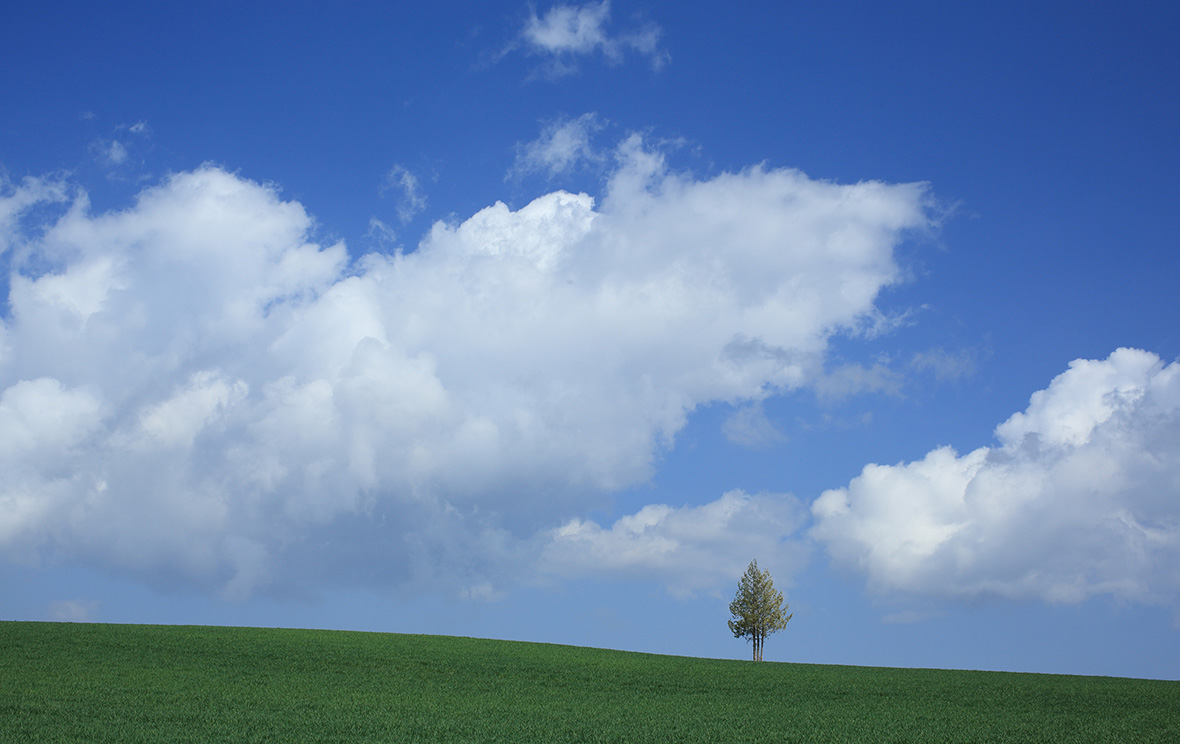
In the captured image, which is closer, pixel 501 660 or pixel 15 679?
pixel 15 679

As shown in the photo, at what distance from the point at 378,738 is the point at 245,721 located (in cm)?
497

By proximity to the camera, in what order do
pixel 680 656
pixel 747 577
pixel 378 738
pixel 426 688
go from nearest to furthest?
1. pixel 378 738
2. pixel 426 688
3. pixel 680 656
4. pixel 747 577

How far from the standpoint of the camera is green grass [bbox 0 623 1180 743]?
23.4m

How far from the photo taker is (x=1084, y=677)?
43.0 metres

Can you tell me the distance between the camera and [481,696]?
31.1 meters

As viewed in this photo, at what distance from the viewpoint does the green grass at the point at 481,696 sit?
23.4 meters

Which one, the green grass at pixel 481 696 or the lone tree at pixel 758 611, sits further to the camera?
the lone tree at pixel 758 611

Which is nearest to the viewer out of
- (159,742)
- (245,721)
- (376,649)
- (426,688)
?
(159,742)

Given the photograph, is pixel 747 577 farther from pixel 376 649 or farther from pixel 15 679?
pixel 15 679

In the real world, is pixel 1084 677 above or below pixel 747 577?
below

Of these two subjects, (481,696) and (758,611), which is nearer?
(481,696)

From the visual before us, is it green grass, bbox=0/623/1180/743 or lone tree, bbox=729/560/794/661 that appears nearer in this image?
green grass, bbox=0/623/1180/743

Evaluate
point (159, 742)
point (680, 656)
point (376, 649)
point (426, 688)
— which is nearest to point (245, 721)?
point (159, 742)

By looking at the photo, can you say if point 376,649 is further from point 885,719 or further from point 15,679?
point 885,719
